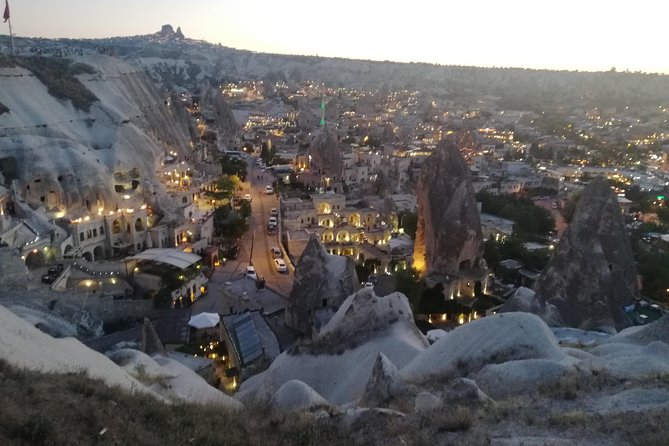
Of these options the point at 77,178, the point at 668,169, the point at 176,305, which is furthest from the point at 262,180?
the point at 668,169

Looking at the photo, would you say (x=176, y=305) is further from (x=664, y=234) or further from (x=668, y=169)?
(x=668, y=169)

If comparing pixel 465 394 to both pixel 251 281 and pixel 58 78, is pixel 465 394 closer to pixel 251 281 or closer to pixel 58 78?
pixel 251 281

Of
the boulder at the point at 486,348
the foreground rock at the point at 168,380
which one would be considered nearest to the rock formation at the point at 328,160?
the foreground rock at the point at 168,380

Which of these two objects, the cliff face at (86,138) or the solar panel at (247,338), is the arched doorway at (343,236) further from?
the solar panel at (247,338)

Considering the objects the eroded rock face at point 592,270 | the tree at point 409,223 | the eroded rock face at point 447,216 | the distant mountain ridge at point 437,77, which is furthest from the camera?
the distant mountain ridge at point 437,77

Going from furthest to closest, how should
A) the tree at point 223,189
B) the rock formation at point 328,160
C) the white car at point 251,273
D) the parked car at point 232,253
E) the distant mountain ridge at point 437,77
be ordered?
the distant mountain ridge at point 437,77 < the rock formation at point 328,160 < the tree at point 223,189 < the parked car at point 232,253 < the white car at point 251,273

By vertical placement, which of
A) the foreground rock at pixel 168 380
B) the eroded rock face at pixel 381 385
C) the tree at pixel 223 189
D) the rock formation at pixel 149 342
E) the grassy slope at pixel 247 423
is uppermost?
the grassy slope at pixel 247 423
